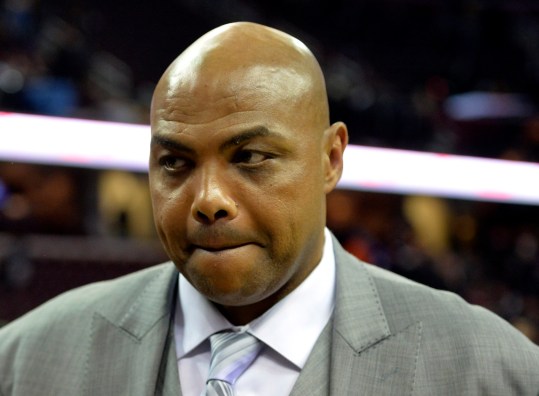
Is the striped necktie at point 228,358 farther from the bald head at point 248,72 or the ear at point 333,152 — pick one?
the bald head at point 248,72

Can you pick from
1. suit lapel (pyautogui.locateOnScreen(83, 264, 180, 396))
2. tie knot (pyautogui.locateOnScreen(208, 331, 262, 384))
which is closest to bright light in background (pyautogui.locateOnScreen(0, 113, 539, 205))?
suit lapel (pyautogui.locateOnScreen(83, 264, 180, 396))

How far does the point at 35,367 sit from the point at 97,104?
5360 millimetres

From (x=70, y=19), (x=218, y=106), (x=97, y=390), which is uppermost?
(x=218, y=106)

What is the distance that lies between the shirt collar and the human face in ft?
0.40

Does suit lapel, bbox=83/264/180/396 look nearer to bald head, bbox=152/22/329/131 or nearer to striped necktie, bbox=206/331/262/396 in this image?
striped necktie, bbox=206/331/262/396

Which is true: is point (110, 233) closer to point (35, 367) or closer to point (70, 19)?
point (70, 19)

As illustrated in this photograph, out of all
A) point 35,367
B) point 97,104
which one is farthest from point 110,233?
point 35,367

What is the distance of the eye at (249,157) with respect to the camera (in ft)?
5.25

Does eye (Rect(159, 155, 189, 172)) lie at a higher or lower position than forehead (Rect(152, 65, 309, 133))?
lower

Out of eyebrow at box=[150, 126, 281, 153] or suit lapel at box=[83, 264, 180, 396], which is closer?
eyebrow at box=[150, 126, 281, 153]

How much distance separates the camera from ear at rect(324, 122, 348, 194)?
176 cm

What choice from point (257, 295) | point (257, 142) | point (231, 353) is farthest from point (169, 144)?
point (231, 353)

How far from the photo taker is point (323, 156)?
1.74 metres

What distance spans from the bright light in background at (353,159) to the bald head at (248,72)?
389cm
